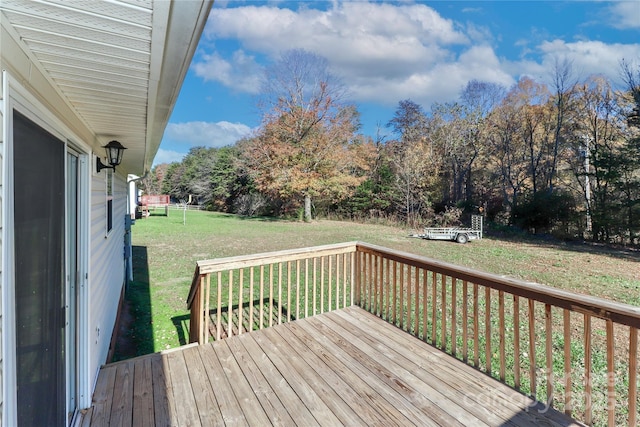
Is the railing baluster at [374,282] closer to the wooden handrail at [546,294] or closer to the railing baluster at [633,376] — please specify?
the wooden handrail at [546,294]

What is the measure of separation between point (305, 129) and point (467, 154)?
370 inches

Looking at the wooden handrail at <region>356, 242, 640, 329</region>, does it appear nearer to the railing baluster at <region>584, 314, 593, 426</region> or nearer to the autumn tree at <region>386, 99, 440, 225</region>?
the railing baluster at <region>584, 314, 593, 426</region>

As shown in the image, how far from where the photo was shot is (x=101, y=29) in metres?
1.03

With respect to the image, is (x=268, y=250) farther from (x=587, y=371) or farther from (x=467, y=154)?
(x=467, y=154)

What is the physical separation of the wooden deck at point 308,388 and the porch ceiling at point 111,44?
2.02 meters

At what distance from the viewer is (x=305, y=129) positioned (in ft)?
A: 60.0

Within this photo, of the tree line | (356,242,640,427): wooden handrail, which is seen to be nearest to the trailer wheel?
the tree line

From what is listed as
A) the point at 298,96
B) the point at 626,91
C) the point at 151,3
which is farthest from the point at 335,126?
the point at 151,3

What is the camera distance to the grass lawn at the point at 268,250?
4.48 metres

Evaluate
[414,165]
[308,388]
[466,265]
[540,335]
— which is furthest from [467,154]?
[308,388]

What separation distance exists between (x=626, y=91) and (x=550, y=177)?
4.12 m

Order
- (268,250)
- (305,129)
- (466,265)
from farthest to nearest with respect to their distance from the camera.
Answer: (305,129) → (268,250) → (466,265)

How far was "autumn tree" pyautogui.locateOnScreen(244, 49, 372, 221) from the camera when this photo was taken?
18.0 m

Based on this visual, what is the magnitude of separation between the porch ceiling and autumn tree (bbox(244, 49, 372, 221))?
15992 mm
